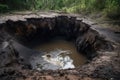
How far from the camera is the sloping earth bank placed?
9656mm

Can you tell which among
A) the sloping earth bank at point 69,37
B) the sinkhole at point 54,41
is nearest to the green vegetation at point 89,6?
the sloping earth bank at point 69,37

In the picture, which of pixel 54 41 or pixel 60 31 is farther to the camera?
pixel 60 31

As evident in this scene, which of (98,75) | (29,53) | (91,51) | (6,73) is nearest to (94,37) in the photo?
(91,51)

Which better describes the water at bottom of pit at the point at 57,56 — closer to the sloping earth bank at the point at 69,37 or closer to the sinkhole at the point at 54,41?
the sinkhole at the point at 54,41

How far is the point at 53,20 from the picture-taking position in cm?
1931

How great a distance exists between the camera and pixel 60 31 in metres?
20.8

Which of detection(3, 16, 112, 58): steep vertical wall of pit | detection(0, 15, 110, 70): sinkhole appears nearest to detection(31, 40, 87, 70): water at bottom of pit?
detection(0, 15, 110, 70): sinkhole

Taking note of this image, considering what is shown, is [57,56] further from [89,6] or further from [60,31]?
[89,6]

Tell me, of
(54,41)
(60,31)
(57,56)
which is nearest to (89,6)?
A: (60,31)

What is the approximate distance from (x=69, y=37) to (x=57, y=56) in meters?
4.37

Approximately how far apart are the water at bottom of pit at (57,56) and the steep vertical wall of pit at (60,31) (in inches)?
24.6

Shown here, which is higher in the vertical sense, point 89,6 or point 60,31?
point 89,6

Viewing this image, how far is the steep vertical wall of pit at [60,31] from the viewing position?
1515cm

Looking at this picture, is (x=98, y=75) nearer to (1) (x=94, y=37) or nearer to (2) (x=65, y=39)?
(1) (x=94, y=37)
